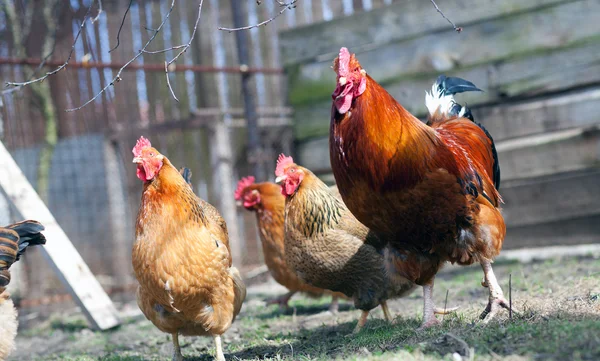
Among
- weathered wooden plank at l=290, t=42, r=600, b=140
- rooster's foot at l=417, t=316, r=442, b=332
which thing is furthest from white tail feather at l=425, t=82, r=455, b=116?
weathered wooden plank at l=290, t=42, r=600, b=140

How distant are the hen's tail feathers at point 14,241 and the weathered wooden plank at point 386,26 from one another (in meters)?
4.33

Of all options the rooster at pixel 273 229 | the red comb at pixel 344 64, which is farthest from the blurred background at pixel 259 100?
the red comb at pixel 344 64

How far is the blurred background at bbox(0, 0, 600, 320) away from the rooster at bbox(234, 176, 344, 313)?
6.41 ft

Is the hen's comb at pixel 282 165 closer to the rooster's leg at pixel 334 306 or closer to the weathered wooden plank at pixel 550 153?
the rooster's leg at pixel 334 306

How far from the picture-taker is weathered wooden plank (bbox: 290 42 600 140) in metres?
6.82

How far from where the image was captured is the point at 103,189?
992 centimetres

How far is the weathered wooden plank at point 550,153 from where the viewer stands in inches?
271

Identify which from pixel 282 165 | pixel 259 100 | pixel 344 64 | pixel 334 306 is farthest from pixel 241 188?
pixel 259 100

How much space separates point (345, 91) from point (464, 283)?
3.45 m

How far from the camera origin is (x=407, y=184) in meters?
3.85

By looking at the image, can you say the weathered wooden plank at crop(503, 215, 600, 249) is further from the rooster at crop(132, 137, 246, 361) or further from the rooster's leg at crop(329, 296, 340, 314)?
the rooster at crop(132, 137, 246, 361)

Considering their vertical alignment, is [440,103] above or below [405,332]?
above

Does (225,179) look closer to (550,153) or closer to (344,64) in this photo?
(550,153)

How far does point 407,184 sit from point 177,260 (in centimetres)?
164
